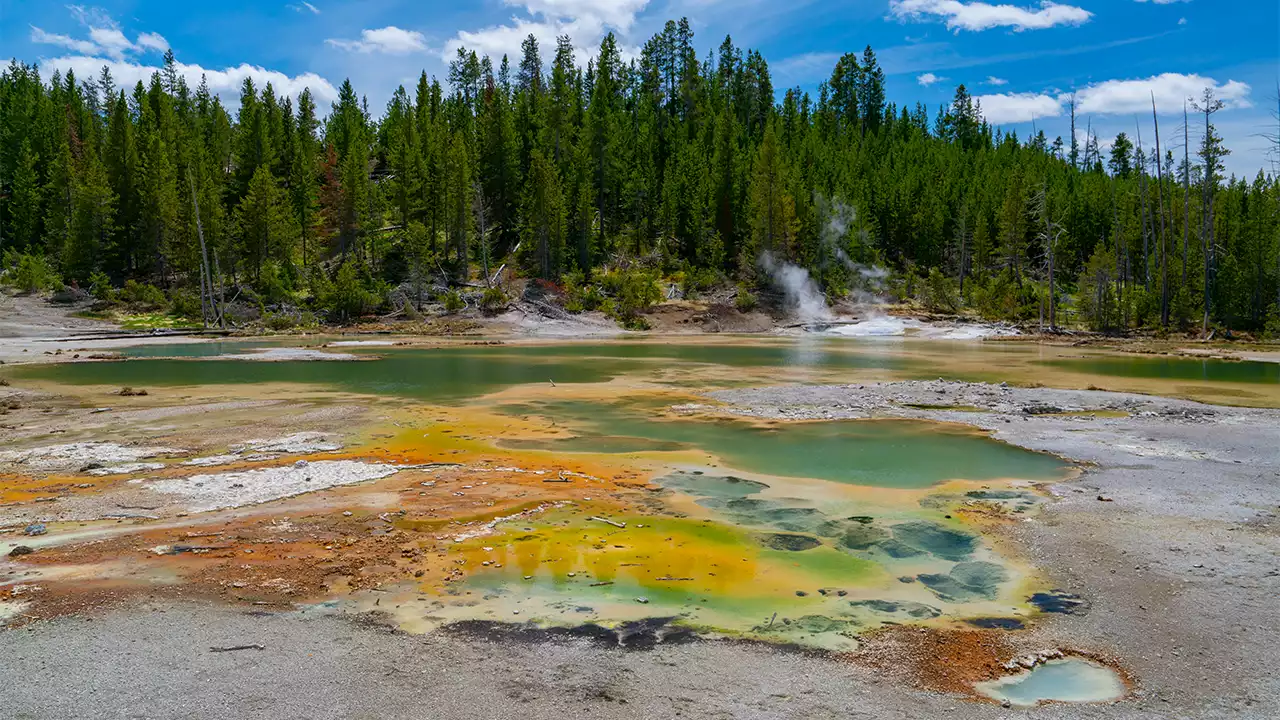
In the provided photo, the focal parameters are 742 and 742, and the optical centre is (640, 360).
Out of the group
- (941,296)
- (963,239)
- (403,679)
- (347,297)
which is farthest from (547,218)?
(403,679)

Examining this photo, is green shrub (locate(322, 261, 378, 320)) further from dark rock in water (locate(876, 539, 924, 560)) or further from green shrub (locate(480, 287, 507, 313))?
dark rock in water (locate(876, 539, 924, 560))

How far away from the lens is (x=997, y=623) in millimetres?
7328

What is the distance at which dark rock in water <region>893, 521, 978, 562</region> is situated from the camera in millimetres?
9547

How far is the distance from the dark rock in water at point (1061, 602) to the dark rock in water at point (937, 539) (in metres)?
1.29

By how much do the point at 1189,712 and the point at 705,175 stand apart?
78304 millimetres

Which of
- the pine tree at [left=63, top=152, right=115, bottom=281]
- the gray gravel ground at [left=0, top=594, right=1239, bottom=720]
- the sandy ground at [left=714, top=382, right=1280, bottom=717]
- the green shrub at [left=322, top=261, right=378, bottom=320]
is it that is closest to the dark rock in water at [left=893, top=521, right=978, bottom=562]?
the sandy ground at [left=714, top=382, right=1280, bottom=717]

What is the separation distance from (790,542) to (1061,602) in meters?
3.21

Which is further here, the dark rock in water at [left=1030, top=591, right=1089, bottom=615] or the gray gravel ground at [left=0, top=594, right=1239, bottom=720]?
the dark rock in water at [left=1030, top=591, right=1089, bottom=615]

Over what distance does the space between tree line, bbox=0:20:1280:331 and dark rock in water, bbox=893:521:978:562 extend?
5467 centimetres

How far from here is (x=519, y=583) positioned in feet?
26.9

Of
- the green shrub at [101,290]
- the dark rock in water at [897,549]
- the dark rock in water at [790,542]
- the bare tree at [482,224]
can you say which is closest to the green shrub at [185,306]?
the green shrub at [101,290]

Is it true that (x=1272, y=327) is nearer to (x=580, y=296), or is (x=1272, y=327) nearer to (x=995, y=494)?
(x=580, y=296)

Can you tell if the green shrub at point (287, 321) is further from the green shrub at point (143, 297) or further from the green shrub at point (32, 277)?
the green shrub at point (32, 277)

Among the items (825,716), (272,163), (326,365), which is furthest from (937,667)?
(272,163)
